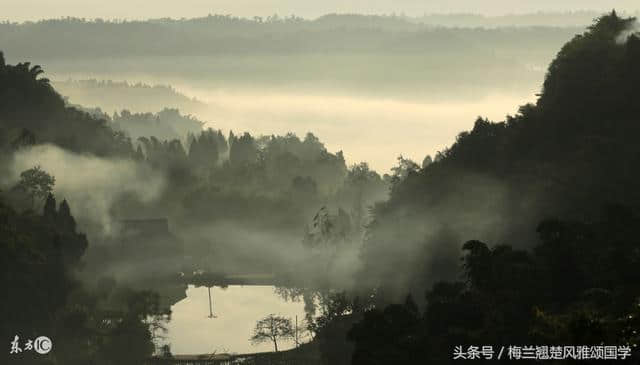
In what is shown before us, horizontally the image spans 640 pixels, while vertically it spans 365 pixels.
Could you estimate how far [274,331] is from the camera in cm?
15062

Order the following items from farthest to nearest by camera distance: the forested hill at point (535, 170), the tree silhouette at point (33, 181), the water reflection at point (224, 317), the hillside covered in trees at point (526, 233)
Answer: the tree silhouette at point (33, 181) < the water reflection at point (224, 317) < the forested hill at point (535, 170) < the hillside covered in trees at point (526, 233)

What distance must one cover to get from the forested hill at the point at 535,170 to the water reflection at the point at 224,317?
59.2 feet

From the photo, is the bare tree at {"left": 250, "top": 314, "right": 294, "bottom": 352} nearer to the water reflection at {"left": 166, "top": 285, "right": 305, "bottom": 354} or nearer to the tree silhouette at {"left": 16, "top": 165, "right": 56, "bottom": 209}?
the water reflection at {"left": 166, "top": 285, "right": 305, "bottom": 354}

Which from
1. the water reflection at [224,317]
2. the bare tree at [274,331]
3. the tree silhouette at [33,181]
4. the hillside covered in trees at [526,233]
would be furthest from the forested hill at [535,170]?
the tree silhouette at [33,181]

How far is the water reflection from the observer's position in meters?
156

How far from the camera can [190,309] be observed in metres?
183

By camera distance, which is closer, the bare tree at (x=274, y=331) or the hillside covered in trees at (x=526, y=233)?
the hillside covered in trees at (x=526, y=233)

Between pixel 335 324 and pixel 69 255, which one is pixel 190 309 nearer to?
pixel 69 255

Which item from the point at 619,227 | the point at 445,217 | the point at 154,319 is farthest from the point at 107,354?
the point at 619,227

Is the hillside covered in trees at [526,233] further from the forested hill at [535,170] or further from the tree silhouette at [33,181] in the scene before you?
the tree silhouette at [33,181]

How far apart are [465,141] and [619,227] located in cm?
5544

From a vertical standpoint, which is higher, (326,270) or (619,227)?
(326,270)

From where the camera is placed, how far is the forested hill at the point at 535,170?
139 meters

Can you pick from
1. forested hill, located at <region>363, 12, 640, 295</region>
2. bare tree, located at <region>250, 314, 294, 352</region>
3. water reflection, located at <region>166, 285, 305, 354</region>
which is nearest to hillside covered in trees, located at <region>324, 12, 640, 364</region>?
forested hill, located at <region>363, 12, 640, 295</region>
